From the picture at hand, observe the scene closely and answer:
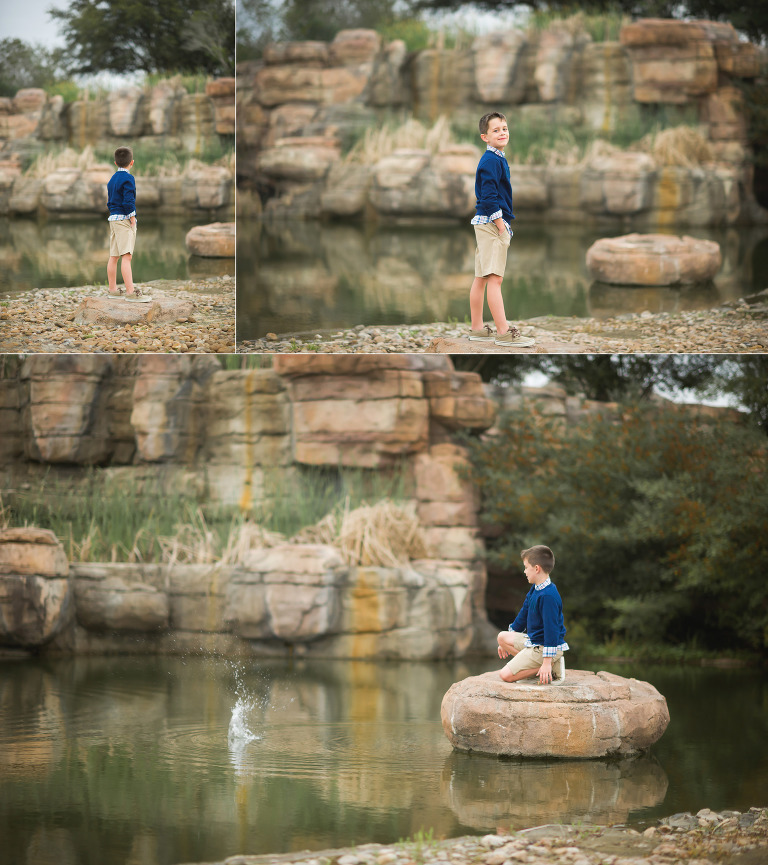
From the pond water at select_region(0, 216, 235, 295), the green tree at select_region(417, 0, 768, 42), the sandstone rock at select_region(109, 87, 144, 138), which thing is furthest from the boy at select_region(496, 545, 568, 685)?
the green tree at select_region(417, 0, 768, 42)

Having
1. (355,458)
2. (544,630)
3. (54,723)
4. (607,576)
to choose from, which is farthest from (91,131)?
(607,576)

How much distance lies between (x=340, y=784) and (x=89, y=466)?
7.07 meters

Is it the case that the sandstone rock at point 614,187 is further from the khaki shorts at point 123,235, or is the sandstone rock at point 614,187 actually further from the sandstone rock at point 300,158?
the khaki shorts at point 123,235

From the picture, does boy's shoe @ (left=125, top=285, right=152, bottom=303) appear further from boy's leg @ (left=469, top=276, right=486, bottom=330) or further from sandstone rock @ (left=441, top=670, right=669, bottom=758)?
sandstone rock @ (left=441, top=670, right=669, bottom=758)

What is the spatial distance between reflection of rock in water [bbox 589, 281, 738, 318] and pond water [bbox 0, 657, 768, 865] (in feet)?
10.5

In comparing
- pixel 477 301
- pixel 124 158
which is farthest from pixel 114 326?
pixel 477 301

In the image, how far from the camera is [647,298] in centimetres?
941

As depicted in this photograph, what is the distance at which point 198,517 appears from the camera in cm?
1073

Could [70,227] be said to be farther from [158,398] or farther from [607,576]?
[607,576]

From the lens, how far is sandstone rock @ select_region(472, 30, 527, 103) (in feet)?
36.1

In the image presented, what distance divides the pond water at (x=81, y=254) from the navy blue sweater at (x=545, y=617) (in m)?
4.01

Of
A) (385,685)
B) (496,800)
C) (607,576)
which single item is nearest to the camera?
(496,800)

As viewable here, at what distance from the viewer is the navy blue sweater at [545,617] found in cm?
604

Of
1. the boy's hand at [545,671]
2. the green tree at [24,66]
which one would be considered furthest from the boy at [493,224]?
the green tree at [24,66]
